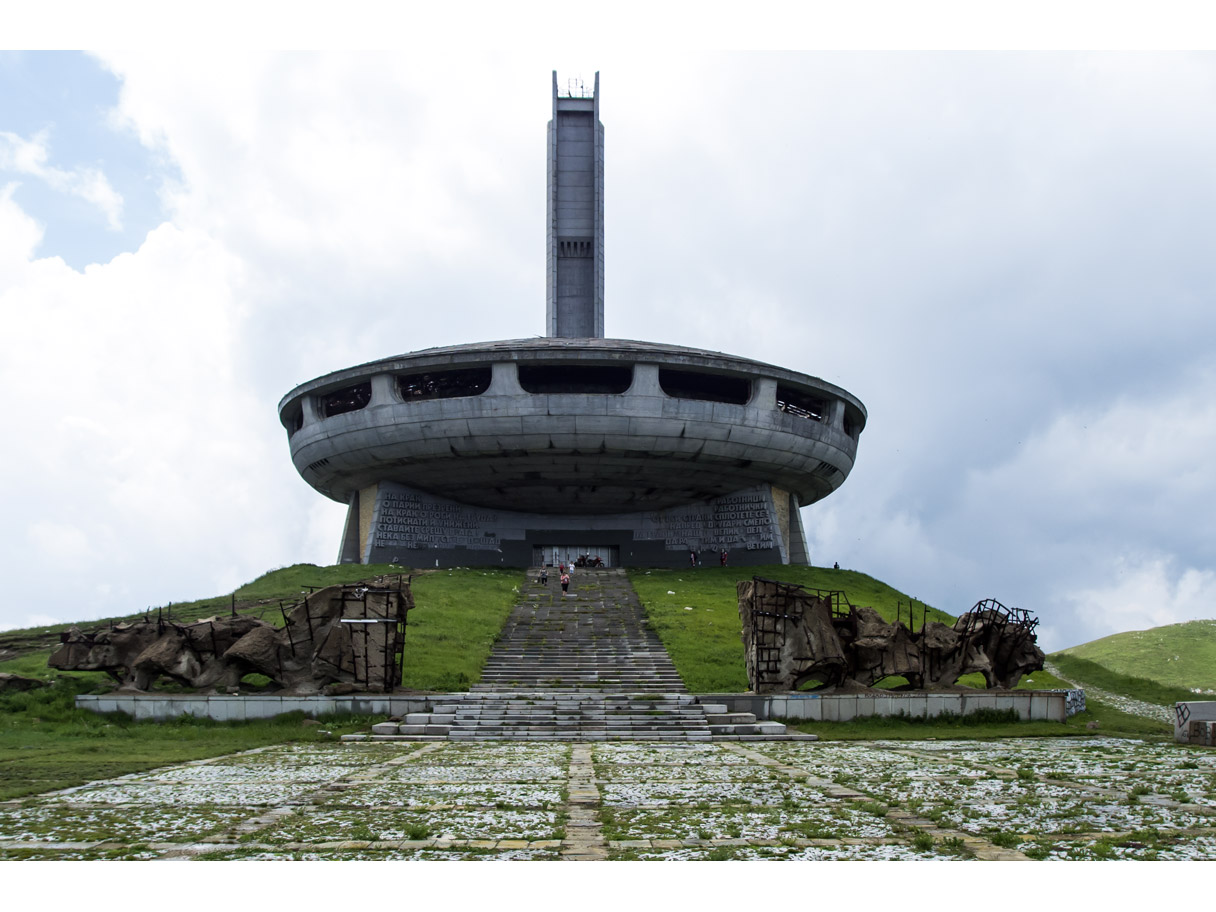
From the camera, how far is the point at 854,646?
20734 millimetres

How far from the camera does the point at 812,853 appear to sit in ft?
22.4

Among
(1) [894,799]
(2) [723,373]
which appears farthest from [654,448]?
(1) [894,799]

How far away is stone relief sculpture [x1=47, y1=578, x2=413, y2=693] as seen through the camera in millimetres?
20062

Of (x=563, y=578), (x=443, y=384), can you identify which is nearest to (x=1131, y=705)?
(x=563, y=578)

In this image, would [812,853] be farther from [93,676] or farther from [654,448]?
[654,448]

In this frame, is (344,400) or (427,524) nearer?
(427,524)

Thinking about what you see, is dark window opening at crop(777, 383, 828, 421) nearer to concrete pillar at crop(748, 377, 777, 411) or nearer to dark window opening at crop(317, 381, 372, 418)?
concrete pillar at crop(748, 377, 777, 411)

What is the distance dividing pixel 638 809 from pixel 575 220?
5530 centimetres

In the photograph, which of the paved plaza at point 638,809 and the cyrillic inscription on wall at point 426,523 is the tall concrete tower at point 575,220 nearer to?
the cyrillic inscription on wall at point 426,523

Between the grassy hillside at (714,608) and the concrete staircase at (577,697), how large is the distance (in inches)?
23.4

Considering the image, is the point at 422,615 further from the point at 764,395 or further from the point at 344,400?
the point at 344,400

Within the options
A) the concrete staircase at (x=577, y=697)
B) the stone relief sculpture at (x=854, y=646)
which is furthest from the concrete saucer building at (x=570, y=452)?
the stone relief sculpture at (x=854, y=646)

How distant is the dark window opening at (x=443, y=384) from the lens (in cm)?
4178

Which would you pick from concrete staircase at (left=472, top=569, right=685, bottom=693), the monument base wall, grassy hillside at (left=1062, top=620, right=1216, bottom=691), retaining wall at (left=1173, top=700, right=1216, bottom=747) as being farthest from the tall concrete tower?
retaining wall at (left=1173, top=700, right=1216, bottom=747)
